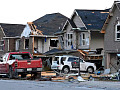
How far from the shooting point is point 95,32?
4419cm

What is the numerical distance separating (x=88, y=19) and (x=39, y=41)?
11.7 m

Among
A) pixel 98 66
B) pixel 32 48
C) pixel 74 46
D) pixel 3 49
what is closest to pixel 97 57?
pixel 98 66

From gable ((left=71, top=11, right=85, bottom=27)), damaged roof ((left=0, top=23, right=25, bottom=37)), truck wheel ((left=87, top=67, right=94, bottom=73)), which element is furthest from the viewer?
damaged roof ((left=0, top=23, right=25, bottom=37))

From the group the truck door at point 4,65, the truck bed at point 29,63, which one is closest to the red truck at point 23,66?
the truck bed at point 29,63

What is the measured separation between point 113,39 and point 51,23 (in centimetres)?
2104

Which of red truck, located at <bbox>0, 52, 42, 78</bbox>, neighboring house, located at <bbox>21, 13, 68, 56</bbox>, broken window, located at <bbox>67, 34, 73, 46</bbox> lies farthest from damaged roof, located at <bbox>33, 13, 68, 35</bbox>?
red truck, located at <bbox>0, 52, 42, 78</bbox>

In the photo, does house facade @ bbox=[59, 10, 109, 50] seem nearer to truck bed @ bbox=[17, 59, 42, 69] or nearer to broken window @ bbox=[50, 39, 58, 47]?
broken window @ bbox=[50, 39, 58, 47]

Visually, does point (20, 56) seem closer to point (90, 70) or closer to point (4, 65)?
point (4, 65)

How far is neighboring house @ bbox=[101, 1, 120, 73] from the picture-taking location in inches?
1440

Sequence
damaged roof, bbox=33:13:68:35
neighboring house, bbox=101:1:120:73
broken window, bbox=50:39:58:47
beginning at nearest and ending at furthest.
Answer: neighboring house, bbox=101:1:120:73 < damaged roof, bbox=33:13:68:35 < broken window, bbox=50:39:58:47

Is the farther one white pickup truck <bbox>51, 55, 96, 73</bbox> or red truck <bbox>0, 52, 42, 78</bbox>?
white pickup truck <bbox>51, 55, 96, 73</bbox>

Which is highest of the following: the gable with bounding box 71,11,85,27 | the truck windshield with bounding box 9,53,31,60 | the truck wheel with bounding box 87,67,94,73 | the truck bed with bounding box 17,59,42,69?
the gable with bounding box 71,11,85,27

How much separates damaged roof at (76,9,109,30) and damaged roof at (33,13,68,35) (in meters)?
9.42

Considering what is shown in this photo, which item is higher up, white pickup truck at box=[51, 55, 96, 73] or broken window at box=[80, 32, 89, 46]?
broken window at box=[80, 32, 89, 46]
